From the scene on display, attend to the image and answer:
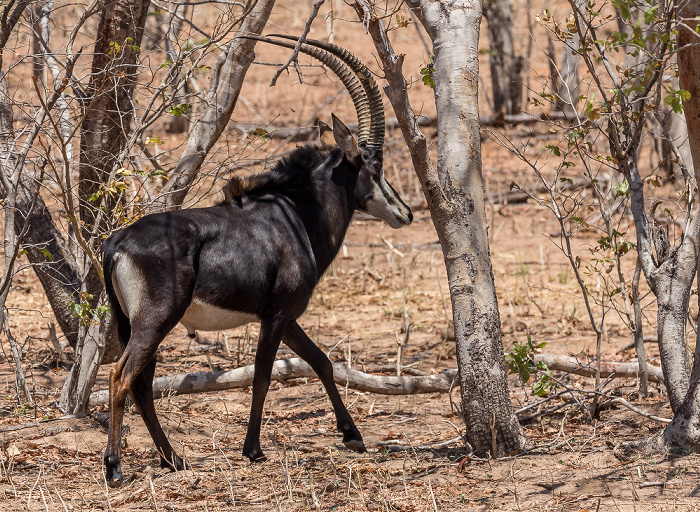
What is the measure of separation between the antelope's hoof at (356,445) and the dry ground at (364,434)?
77mm

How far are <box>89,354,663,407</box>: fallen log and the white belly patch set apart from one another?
40.2 inches

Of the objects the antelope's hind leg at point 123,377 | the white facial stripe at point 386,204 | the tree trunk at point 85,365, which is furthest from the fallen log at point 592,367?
the tree trunk at point 85,365

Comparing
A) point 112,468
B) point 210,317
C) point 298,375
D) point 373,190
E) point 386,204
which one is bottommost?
point 112,468

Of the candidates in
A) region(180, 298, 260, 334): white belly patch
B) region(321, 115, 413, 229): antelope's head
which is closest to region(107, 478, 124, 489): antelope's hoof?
region(180, 298, 260, 334): white belly patch

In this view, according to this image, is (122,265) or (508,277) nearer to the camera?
(122,265)

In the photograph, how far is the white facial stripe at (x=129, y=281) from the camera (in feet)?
16.8

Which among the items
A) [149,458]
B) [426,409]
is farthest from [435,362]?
[149,458]

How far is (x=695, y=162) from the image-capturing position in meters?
4.89

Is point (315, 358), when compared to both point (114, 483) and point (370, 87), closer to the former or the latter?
point (114, 483)

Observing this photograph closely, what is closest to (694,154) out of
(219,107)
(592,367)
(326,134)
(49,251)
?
(592,367)

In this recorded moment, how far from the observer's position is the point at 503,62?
18.3 m

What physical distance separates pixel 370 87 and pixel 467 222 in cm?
167

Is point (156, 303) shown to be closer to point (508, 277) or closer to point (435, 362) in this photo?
point (435, 362)

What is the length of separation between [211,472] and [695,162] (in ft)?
11.5
